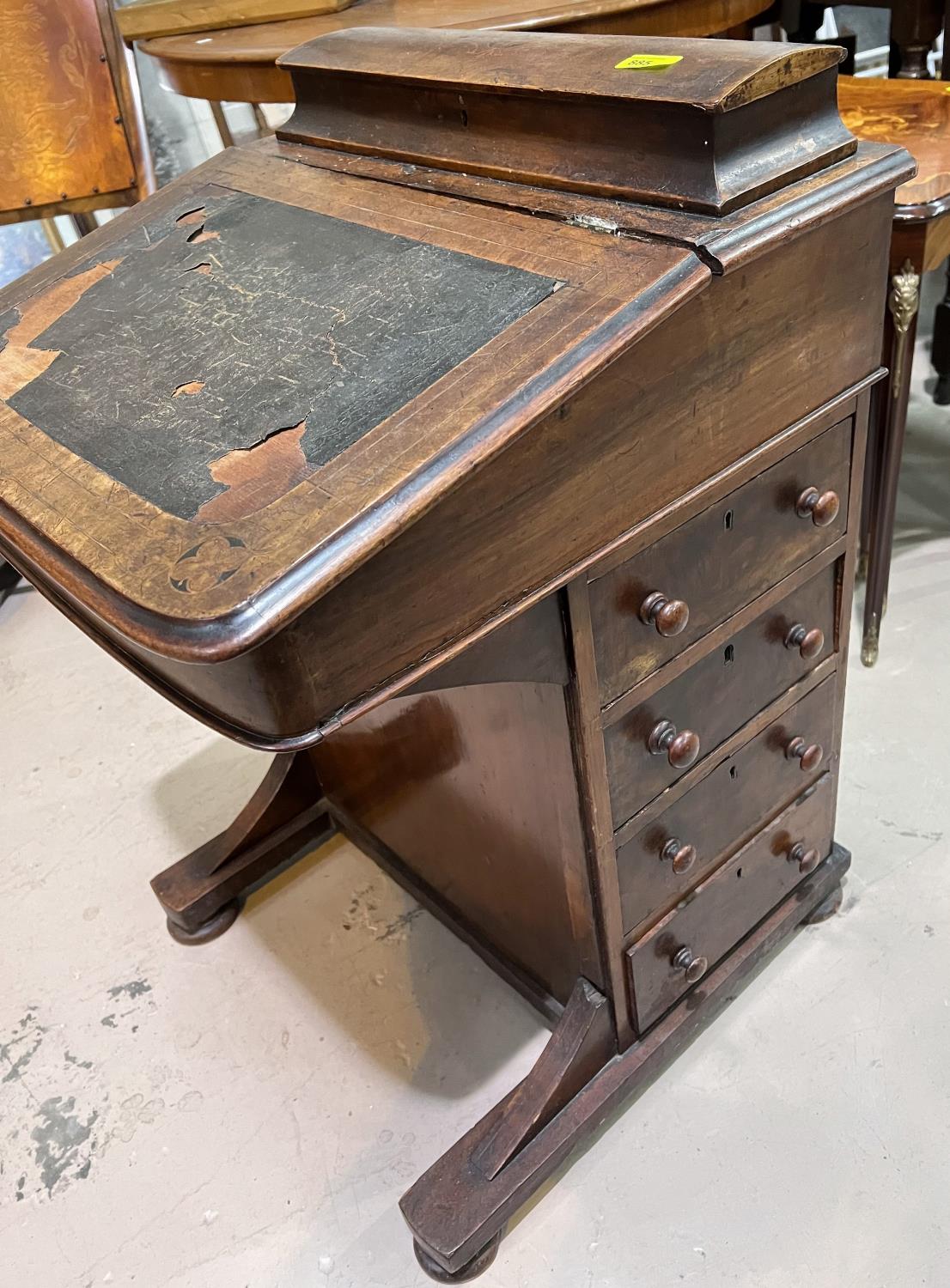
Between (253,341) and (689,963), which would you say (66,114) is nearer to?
(253,341)

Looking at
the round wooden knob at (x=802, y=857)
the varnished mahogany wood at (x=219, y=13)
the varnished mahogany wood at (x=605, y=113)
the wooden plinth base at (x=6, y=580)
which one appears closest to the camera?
the varnished mahogany wood at (x=605, y=113)

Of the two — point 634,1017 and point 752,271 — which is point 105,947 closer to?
point 634,1017

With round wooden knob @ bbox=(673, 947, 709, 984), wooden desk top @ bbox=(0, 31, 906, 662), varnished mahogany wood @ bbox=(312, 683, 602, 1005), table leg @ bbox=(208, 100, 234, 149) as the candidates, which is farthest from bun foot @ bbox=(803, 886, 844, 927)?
table leg @ bbox=(208, 100, 234, 149)

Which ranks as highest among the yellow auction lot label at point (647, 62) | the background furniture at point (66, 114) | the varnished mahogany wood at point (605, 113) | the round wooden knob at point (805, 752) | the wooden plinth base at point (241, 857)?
the yellow auction lot label at point (647, 62)

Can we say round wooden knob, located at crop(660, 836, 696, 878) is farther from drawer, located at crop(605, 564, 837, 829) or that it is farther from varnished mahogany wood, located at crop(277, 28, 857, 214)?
varnished mahogany wood, located at crop(277, 28, 857, 214)

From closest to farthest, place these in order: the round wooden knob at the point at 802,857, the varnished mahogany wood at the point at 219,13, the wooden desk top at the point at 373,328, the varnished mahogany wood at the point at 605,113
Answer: the wooden desk top at the point at 373,328, the varnished mahogany wood at the point at 605,113, the round wooden knob at the point at 802,857, the varnished mahogany wood at the point at 219,13

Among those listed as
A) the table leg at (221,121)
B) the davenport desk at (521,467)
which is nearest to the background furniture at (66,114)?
the table leg at (221,121)

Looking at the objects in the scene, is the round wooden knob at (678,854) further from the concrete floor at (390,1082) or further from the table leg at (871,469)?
the table leg at (871,469)

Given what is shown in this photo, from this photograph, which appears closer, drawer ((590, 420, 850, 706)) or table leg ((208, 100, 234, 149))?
drawer ((590, 420, 850, 706))

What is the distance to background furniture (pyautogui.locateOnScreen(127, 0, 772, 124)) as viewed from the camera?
174 centimetres

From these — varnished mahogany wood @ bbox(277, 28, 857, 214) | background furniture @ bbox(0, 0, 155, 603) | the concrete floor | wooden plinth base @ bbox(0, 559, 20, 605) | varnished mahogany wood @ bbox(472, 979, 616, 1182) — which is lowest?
the concrete floor

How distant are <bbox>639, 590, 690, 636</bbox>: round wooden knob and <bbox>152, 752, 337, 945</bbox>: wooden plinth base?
35.0 inches

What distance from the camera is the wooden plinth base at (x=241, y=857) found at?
170 centimetres

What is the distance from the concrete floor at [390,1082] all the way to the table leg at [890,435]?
12cm
